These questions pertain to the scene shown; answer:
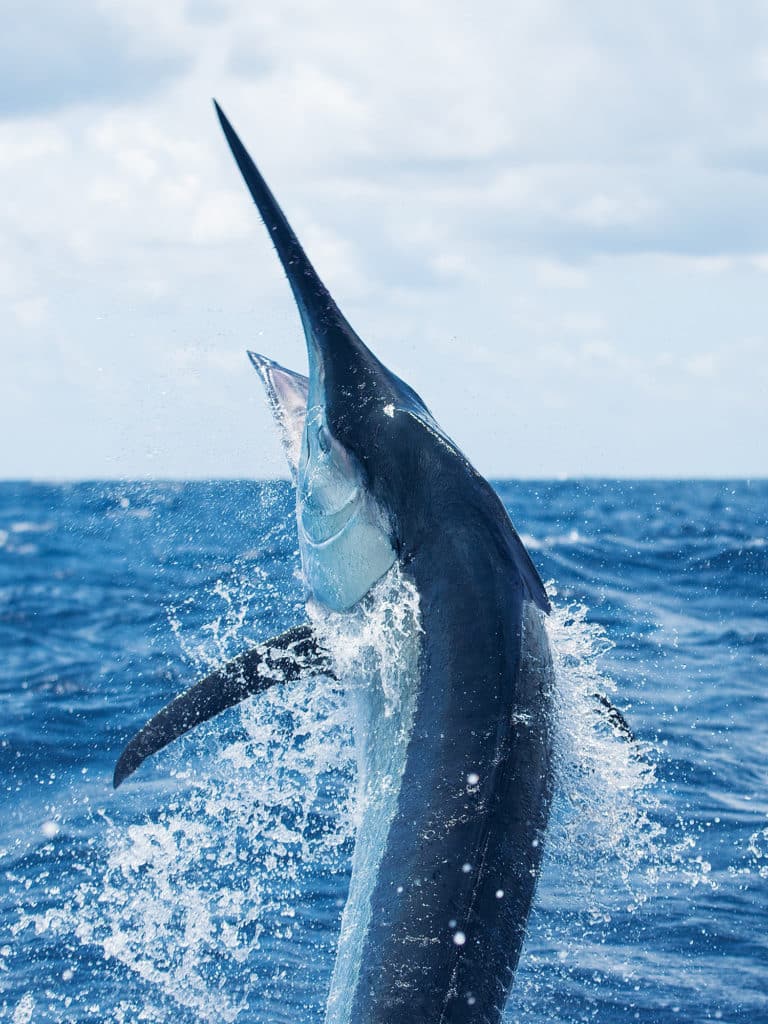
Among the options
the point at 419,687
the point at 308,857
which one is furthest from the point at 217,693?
the point at 308,857

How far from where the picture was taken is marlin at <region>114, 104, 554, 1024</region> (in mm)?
3482

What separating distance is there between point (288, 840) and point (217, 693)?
3176 mm

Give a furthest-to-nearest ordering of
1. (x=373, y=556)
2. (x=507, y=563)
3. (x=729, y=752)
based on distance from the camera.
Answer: (x=729, y=752)
(x=373, y=556)
(x=507, y=563)

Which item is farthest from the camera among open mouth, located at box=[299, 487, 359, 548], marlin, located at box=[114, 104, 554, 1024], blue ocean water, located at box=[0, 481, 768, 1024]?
blue ocean water, located at box=[0, 481, 768, 1024]

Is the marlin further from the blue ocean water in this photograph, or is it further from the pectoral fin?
the blue ocean water

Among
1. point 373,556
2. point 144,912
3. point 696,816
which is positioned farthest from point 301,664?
point 696,816

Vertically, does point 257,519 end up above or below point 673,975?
above

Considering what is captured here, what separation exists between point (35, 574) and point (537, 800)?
1981 centimetres

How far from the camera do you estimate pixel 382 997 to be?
346 centimetres

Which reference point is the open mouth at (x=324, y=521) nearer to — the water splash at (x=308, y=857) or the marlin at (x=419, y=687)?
the marlin at (x=419, y=687)

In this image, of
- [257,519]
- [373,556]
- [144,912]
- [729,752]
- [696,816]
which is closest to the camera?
[373,556]

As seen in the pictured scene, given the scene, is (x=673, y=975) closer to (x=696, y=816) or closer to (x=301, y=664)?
(x=696, y=816)

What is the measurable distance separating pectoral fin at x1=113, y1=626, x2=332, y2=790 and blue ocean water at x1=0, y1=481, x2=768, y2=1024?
430mm

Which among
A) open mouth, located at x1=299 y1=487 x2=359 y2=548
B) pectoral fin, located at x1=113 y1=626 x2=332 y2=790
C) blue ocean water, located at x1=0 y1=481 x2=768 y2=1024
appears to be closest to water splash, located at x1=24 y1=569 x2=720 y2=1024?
blue ocean water, located at x1=0 y1=481 x2=768 y2=1024
